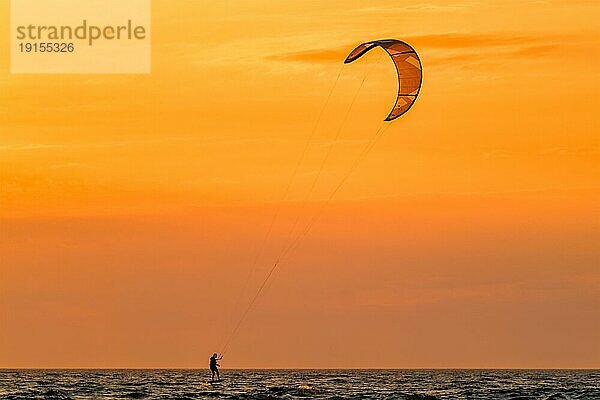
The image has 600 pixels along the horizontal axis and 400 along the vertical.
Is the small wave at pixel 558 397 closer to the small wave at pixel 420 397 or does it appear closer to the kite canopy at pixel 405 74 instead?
the small wave at pixel 420 397

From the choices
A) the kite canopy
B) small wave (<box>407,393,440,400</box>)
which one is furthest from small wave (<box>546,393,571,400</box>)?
the kite canopy

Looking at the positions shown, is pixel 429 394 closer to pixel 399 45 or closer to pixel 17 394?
pixel 17 394

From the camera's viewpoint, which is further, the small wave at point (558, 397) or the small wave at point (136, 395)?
the small wave at point (558, 397)

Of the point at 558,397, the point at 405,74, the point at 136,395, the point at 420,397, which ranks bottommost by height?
the point at 558,397

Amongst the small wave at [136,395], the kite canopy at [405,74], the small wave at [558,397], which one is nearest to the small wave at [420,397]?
the small wave at [558,397]

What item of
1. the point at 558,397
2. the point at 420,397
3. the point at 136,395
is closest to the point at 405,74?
the point at 420,397

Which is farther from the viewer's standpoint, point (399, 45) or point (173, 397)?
point (173, 397)

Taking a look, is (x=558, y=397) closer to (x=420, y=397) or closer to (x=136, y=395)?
(x=420, y=397)

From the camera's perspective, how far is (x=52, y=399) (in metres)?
55.0

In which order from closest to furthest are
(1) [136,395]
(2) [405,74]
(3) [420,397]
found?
1. (2) [405,74]
2. (3) [420,397]
3. (1) [136,395]

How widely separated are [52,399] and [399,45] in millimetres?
26025

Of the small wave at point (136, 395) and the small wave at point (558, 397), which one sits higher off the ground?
the small wave at point (136, 395)

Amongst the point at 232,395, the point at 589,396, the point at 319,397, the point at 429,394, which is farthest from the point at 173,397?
the point at 589,396

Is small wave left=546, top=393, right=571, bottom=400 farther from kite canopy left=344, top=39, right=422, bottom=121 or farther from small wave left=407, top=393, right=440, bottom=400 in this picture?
kite canopy left=344, top=39, right=422, bottom=121
